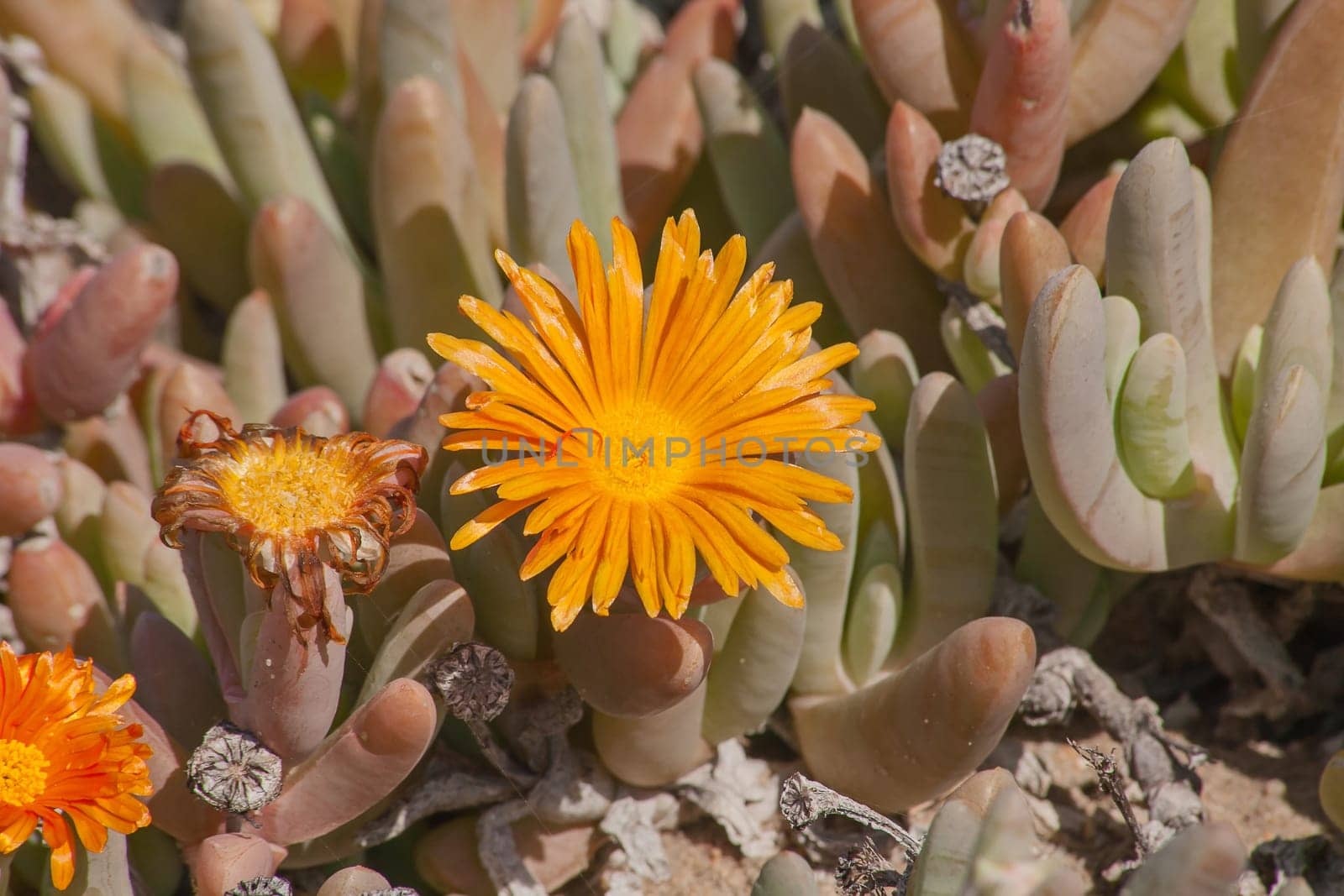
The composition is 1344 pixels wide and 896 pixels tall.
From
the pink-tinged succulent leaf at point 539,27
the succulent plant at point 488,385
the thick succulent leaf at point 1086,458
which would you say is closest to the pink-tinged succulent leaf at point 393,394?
the succulent plant at point 488,385

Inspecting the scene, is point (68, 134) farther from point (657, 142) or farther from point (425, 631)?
point (425, 631)

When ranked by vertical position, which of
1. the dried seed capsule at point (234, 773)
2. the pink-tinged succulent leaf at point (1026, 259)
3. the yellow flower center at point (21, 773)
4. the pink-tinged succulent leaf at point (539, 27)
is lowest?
the dried seed capsule at point (234, 773)

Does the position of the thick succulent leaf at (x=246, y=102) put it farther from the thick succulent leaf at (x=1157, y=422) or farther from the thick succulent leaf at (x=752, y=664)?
the thick succulent leaf at (x=1157, y=422)

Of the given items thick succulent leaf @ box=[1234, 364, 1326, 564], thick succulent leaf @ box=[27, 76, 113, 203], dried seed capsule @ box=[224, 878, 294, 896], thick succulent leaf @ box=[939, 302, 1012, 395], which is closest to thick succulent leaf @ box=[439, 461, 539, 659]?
dried seed capsule @ box=[224, 878, 294, 896]

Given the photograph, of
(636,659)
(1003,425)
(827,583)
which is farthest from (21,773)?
(1003,425)

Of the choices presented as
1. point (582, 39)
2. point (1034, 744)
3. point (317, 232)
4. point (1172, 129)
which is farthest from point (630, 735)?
point (1172, 129)

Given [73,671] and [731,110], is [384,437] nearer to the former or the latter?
[73,671]

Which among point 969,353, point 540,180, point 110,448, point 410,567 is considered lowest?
point 110,448
